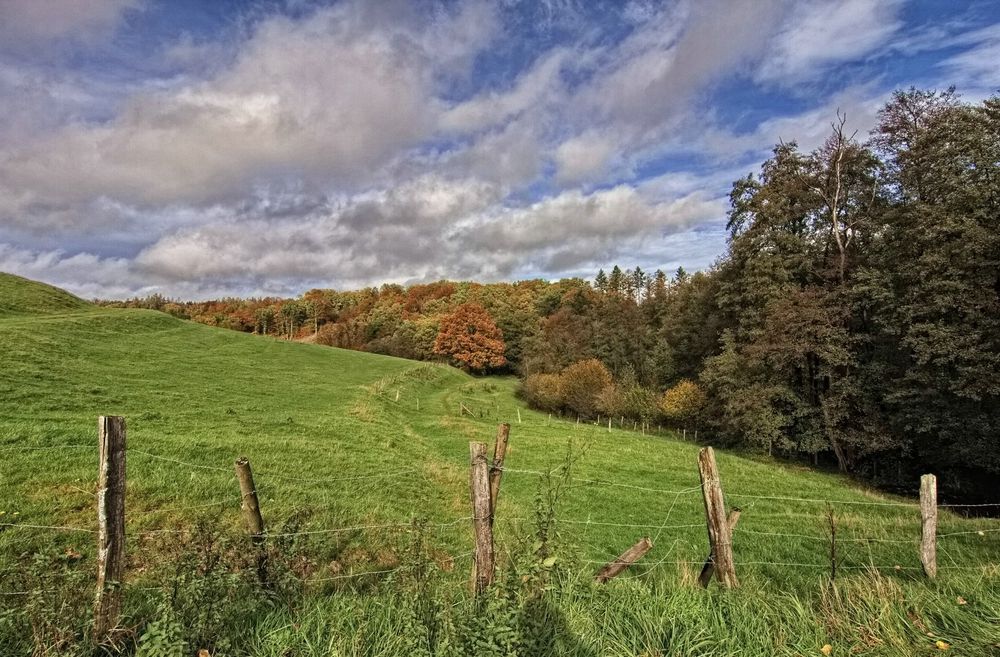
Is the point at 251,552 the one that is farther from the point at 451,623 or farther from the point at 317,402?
the point at 317,402

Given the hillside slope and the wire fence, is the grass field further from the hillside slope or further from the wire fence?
the hillside slope

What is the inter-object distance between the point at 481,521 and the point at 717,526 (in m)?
3.11

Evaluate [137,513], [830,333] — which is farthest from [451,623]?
[830,333]

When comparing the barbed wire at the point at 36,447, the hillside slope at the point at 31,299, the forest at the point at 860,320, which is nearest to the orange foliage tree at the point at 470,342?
the forest at the point at 860,320

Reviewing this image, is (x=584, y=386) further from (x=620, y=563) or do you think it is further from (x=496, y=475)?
(x=496, y=475)

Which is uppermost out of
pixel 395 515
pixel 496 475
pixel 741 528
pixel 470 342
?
pixel 470 342

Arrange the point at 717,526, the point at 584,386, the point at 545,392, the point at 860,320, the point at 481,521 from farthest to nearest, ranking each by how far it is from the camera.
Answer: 1. the point at 545,392
2. the point at 584,386
3. the point at 860,320
4. the point at 717,526
5. the point at 481,521

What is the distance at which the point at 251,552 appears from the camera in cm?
546

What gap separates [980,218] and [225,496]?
32.1m

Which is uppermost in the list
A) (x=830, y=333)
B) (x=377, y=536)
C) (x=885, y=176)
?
(x=885, y=176)

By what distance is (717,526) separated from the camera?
6.23m

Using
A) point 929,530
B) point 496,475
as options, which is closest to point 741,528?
point 929,530

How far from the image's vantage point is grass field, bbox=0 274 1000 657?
4.93 metres

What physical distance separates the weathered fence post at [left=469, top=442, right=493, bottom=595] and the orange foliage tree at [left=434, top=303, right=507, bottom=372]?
80134 mm
